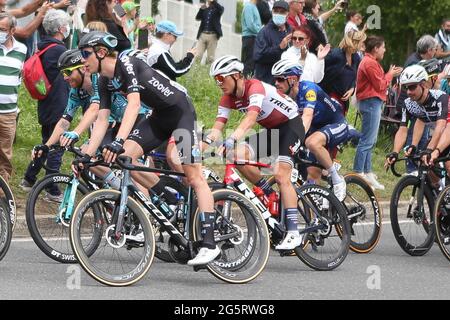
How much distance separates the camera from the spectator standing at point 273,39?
54.9 ft

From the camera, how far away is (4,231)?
1036cm

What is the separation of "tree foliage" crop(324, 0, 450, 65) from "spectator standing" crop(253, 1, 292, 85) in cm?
778

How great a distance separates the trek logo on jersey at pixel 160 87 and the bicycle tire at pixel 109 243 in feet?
3.40

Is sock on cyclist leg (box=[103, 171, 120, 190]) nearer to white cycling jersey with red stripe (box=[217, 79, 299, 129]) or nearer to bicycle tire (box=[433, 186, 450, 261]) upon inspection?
white cycling jersey with red stripe (box=[217, 79, 299, 129])

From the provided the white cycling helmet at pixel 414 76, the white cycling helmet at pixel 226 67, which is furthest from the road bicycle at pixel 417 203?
the white cycling helmet at pixel 226 67

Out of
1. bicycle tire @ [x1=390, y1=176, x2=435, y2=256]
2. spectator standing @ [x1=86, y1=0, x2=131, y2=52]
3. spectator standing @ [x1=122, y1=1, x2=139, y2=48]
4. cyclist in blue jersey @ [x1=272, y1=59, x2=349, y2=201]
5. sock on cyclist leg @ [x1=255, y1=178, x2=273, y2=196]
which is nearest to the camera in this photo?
sock on cyclist leg @ [x1=255, y1=178, x2=273, y2=196]

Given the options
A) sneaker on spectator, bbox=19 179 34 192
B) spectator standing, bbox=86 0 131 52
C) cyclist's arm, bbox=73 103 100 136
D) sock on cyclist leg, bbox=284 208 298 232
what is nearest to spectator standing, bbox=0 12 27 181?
sneaker on spectator, bbox=19 179 34 192

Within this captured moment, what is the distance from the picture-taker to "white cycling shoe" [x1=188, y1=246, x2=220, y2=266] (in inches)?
390

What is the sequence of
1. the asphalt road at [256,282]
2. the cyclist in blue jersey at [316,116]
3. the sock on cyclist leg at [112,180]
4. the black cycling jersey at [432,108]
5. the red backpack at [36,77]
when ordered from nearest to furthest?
the asphalt road at [256,282]
the sock on cyclist leg at [112,180]
the cyclist in blue jersey at [316,116]
the black cycling jersey at [432,108]
the red backpack at [36,77]

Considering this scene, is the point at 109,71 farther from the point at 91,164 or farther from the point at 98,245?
the point at 98,245

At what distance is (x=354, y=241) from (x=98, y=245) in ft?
10.2

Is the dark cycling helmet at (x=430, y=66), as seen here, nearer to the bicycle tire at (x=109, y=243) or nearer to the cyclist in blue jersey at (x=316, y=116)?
the cyclist in blue jersey at (x=316, y=116)

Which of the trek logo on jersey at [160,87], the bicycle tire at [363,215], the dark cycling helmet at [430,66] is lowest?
the bicycle tire at [363,215]
